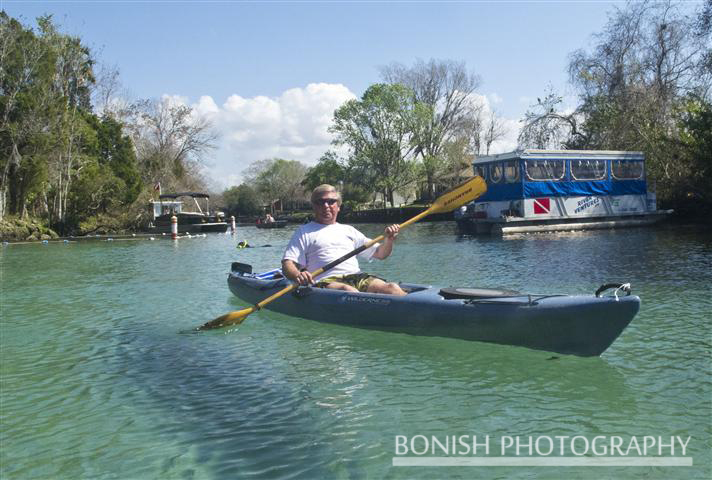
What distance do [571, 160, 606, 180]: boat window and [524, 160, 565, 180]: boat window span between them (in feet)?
2.21

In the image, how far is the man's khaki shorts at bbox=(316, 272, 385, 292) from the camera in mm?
7355

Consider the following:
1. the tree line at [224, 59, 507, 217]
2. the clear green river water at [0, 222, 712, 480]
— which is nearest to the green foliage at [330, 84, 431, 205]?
the tree line at [224, 59, 507, 217]

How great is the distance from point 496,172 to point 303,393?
22.3 meters

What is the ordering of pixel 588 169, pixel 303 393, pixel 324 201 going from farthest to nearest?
pixel 588 169, pixel 324 201, pixel 303 393

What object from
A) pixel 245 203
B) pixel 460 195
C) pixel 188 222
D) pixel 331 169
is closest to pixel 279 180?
pixel 245 203

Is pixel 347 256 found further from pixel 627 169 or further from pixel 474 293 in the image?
pixel 627 169

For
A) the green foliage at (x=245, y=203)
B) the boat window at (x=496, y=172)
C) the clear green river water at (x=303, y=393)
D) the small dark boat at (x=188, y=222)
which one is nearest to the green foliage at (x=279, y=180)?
the green foliage at (x=245, y=203)

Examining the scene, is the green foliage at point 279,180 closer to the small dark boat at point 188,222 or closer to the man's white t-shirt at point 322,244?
the small dark boat at point 188,222

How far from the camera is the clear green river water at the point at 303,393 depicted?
13.2 ft

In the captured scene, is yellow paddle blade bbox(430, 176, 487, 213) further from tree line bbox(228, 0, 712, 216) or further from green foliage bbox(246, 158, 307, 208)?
green foliage bbox(246, 158, 307, 208)

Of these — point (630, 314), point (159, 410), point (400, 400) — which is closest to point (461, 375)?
point (400, 400)

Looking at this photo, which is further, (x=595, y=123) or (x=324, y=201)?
(x=595, y=123)

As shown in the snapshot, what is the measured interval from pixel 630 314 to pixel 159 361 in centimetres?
481

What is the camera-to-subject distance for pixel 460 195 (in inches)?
318
